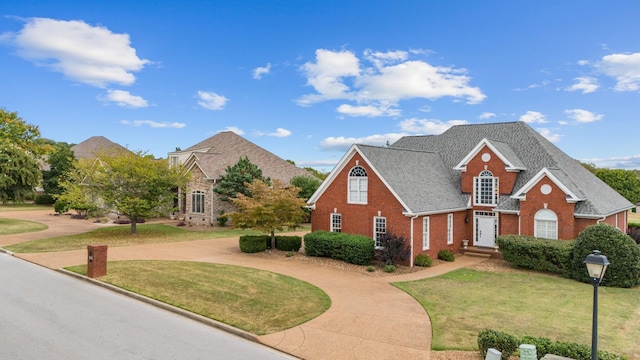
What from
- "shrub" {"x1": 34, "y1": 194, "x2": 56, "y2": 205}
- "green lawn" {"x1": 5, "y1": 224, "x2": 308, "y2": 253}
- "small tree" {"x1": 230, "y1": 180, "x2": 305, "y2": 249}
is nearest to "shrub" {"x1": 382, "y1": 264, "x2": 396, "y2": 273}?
"small tree" {"x1": 230, "y1": 180, "x2": 305, "y2": 249}

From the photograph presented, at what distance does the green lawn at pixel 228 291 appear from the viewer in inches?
484

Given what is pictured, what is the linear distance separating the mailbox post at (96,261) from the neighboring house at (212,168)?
19.5m

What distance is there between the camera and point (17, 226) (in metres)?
33.1

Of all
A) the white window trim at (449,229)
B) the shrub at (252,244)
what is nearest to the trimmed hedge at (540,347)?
the white window trim at (449,229)

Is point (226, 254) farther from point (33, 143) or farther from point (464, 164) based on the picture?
point (33, 143)

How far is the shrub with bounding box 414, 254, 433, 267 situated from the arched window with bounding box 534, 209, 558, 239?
21.2 ft

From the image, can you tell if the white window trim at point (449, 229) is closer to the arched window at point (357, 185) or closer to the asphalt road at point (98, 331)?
the arched window at point (357, 185)

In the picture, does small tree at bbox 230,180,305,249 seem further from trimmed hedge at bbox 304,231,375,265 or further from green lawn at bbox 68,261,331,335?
green lawn at bbox 68,261,331,335

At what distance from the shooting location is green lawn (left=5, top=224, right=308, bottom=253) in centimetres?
2401

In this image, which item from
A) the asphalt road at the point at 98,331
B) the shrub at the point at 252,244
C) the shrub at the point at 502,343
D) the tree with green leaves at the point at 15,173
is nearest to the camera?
the shrub at the point at 502,343

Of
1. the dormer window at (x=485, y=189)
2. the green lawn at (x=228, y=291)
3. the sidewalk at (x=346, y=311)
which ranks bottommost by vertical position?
the sidewalk at (x=346, y=311)

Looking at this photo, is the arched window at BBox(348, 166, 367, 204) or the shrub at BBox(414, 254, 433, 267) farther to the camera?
the arched window at BBox(348, 166, 367, 204)

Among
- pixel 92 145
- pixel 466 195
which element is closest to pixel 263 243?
pixel 466 195

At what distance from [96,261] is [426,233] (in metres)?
15.8
